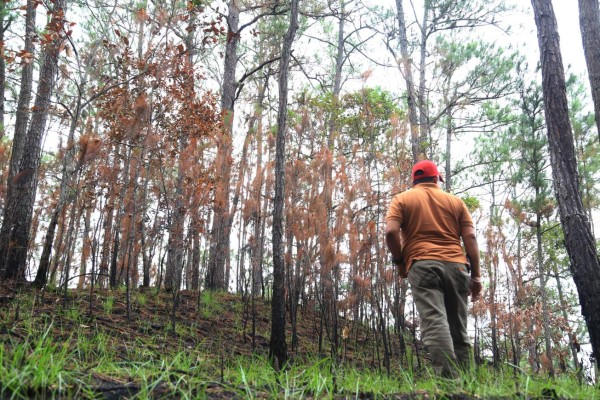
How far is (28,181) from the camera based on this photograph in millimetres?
5598

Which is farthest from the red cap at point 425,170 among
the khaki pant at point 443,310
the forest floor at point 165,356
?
the forest floor at point 165,356

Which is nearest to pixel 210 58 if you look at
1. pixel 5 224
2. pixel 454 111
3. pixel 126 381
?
pixel 454 111

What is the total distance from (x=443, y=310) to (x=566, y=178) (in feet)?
7.43

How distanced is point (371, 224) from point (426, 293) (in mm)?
2329

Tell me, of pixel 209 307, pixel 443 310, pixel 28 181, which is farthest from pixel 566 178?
pixel 28 181

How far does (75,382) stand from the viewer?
64.1 inches

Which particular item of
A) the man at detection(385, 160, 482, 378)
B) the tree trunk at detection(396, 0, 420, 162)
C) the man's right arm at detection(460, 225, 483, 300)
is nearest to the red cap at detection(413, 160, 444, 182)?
the man at detection(385, 160, 482, 378)

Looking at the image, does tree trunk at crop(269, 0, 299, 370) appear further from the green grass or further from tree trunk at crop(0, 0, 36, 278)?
tree trunk at crop(0, 0, 36, 278)

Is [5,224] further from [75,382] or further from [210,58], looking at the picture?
[210,58]

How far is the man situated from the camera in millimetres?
2713

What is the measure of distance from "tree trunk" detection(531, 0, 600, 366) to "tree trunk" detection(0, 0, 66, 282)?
5238 mm

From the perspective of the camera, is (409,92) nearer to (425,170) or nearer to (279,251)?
(279,251)

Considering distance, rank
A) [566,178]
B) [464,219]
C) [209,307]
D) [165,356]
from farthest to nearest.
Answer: [209,307]
[566,178]
[165,356]
[464,219]

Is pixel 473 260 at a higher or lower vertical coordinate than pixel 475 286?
higher
